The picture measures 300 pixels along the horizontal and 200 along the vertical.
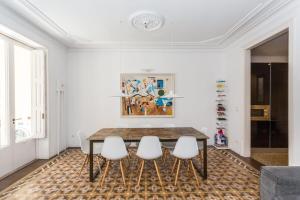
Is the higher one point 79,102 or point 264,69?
point 264,69

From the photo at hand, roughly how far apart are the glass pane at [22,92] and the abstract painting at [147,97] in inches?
91.8

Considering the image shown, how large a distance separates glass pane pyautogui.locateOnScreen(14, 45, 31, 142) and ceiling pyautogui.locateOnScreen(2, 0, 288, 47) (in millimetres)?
797

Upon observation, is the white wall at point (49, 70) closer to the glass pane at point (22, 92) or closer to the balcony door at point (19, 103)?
the balcony door at point (19, 103)

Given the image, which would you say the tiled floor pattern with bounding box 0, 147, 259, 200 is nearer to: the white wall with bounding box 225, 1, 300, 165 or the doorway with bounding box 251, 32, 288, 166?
the white wall with bounding box 225, 1, 300, 165

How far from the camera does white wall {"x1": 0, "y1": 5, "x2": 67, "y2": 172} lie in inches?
129

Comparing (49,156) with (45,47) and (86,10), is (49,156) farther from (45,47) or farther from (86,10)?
(86,10)

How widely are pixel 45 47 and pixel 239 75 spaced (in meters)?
4.82

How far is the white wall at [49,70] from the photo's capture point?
3273 millimetres

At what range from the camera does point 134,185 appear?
289cm

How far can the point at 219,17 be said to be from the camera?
3.43m

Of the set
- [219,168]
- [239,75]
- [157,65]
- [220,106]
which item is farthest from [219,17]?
[219,168]

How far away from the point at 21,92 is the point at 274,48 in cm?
624

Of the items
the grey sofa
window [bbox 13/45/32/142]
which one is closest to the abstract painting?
window [bbox 13/45/32/142]

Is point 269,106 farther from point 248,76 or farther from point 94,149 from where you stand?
point 94,149
